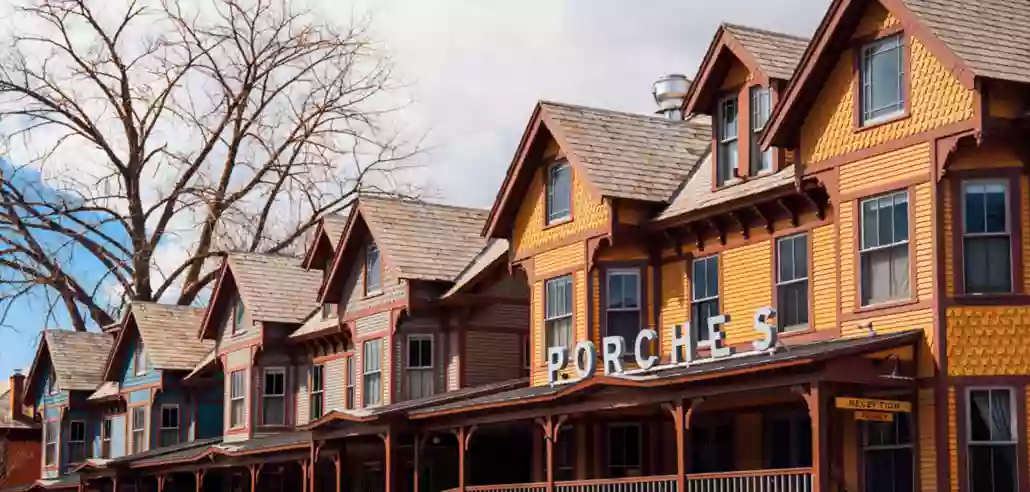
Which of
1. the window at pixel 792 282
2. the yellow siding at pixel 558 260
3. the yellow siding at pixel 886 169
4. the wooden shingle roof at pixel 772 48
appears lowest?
the window at pixel 792 282

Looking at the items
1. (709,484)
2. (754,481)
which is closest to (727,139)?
(709,484)

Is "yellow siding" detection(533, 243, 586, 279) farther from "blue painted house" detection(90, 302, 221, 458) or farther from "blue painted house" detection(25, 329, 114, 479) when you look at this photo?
"blue painted house" detection(25, 329, 114, 479)

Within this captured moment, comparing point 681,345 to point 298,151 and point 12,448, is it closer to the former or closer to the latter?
point 298,151

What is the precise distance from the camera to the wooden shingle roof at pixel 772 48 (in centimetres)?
3284

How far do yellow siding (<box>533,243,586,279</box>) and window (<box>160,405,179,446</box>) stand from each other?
25.3 metres

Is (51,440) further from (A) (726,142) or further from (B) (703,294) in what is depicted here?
(A) (726,142)

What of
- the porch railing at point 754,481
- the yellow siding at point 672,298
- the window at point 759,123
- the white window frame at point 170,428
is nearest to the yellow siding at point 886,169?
the window at point 759,123

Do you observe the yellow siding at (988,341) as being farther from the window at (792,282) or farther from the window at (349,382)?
the window at (349,382)

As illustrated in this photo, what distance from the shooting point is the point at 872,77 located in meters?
29.1

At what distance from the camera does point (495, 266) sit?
4216cm

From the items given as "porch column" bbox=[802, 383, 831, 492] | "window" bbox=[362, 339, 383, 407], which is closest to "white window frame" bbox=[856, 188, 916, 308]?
"porch column" bbox=[802, 383, 831, 492]

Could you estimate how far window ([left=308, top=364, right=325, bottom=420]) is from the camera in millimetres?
49844

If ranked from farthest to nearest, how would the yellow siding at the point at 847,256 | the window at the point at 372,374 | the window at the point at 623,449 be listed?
the window at the point at 372,374
the window at the point at 623,449
the yellow siding at the point at 847,256

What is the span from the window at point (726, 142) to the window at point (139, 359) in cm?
3187
